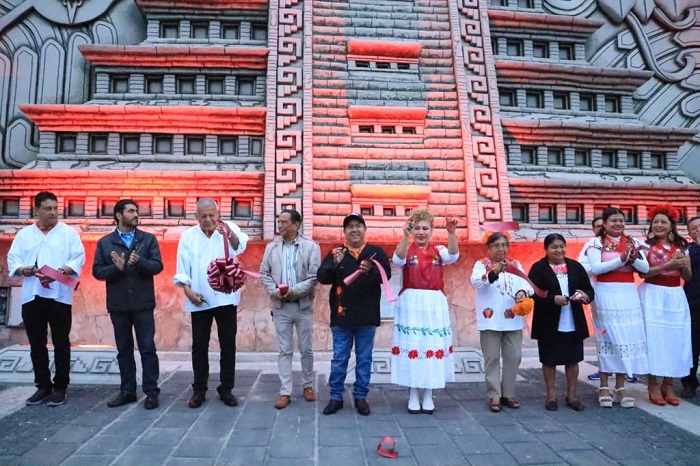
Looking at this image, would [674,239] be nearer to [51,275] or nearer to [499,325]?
[499,325]

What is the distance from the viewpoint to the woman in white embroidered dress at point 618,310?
4.19 metres

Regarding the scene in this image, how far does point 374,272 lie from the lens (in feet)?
13.0

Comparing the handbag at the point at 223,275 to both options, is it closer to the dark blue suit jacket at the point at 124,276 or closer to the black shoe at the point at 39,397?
the dark blue suit jacket at the point at 124,276

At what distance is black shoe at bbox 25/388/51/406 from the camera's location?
409 centimetres

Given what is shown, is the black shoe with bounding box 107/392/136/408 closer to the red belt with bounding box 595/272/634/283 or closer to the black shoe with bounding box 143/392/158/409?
the black shoe with bounding box 143/392/158/409

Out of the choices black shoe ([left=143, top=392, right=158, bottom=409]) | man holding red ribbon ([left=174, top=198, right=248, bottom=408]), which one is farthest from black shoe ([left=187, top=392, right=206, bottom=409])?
black shoe ([left=143, top=392, right=158, bottom=409])

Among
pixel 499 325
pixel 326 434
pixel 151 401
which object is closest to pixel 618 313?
pixel 499 325

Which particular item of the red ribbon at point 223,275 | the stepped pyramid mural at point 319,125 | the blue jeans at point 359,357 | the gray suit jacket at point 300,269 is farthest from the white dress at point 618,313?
the red ribbon at point 223,275

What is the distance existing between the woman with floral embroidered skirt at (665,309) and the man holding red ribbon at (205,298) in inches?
163

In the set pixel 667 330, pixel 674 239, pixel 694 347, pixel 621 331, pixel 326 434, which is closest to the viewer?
pixel 326 434

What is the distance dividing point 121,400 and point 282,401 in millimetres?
1519

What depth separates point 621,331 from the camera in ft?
13.9

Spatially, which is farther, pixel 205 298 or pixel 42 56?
pixel 42 56

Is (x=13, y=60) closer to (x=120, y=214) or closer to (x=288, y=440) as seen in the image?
(x=120, y=214)
